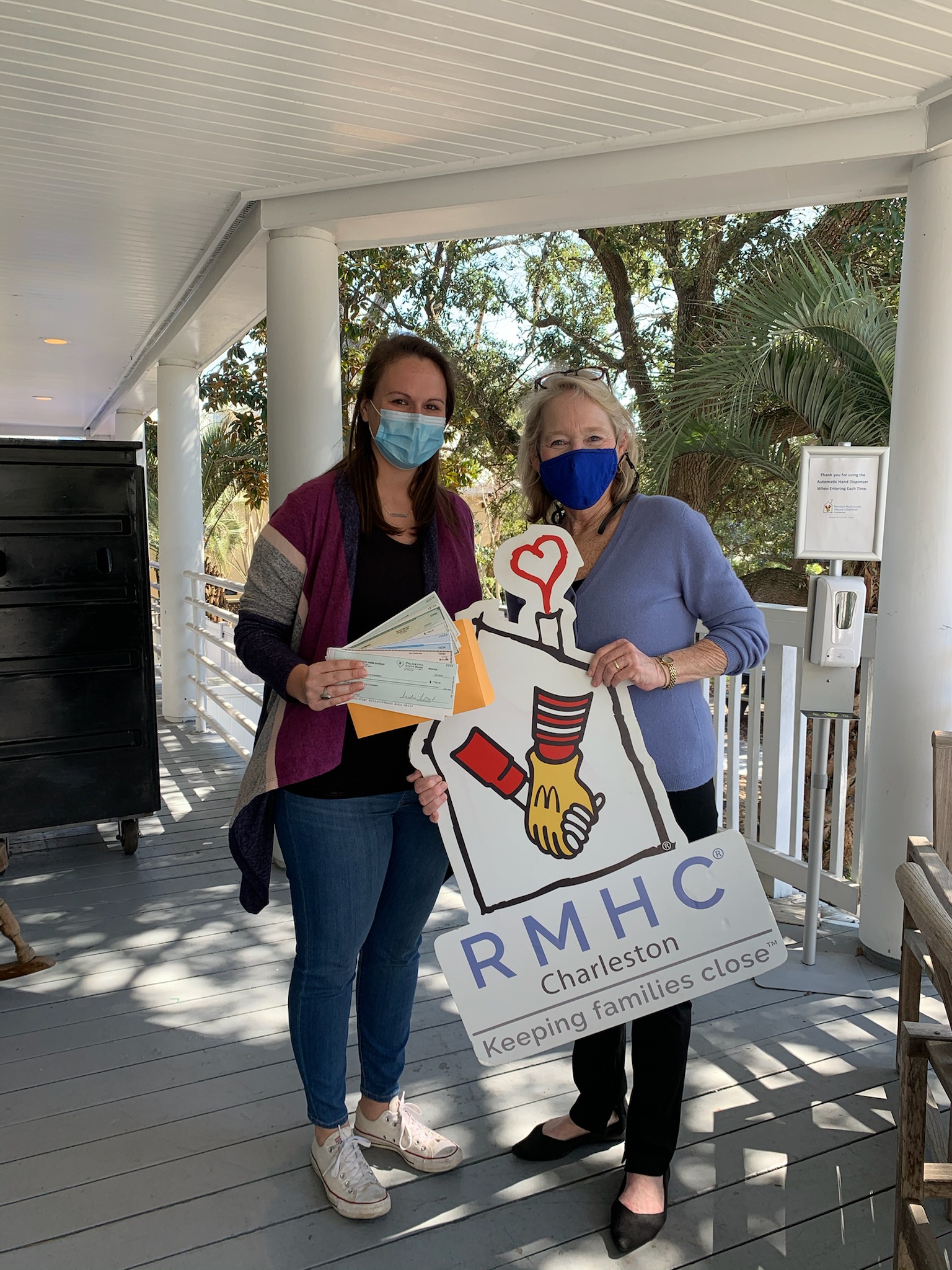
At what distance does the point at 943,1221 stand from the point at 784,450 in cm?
470

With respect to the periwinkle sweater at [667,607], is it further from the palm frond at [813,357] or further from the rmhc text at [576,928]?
the palm frond at [813,357]

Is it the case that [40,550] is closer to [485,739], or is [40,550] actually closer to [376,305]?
[485,739]

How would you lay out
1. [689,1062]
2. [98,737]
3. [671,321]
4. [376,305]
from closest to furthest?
[689,1062]
[98,737]
[376,305]
[671,321]

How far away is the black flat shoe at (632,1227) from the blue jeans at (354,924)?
54 cm

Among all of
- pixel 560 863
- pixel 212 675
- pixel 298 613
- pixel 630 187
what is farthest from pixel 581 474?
pixel 212 675

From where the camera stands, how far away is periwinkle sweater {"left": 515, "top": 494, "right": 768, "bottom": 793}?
1.84 m

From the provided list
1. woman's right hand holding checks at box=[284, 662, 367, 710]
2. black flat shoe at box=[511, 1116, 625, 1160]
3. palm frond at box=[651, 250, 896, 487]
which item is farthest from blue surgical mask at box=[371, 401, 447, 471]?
palm frond at box=[651, 250, 896, 487]

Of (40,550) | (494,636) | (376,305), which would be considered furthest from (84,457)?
(376,305)

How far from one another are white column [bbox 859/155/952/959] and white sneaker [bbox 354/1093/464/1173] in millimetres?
1761

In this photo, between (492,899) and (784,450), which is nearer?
(492,899)

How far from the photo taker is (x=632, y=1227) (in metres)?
1.89

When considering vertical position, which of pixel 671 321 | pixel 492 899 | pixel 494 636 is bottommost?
pixel 492 899

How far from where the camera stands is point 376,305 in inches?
358

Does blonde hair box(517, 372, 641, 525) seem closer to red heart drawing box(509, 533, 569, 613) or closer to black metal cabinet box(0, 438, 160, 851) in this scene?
red heart drawing box(509, 533, 569, 613)
